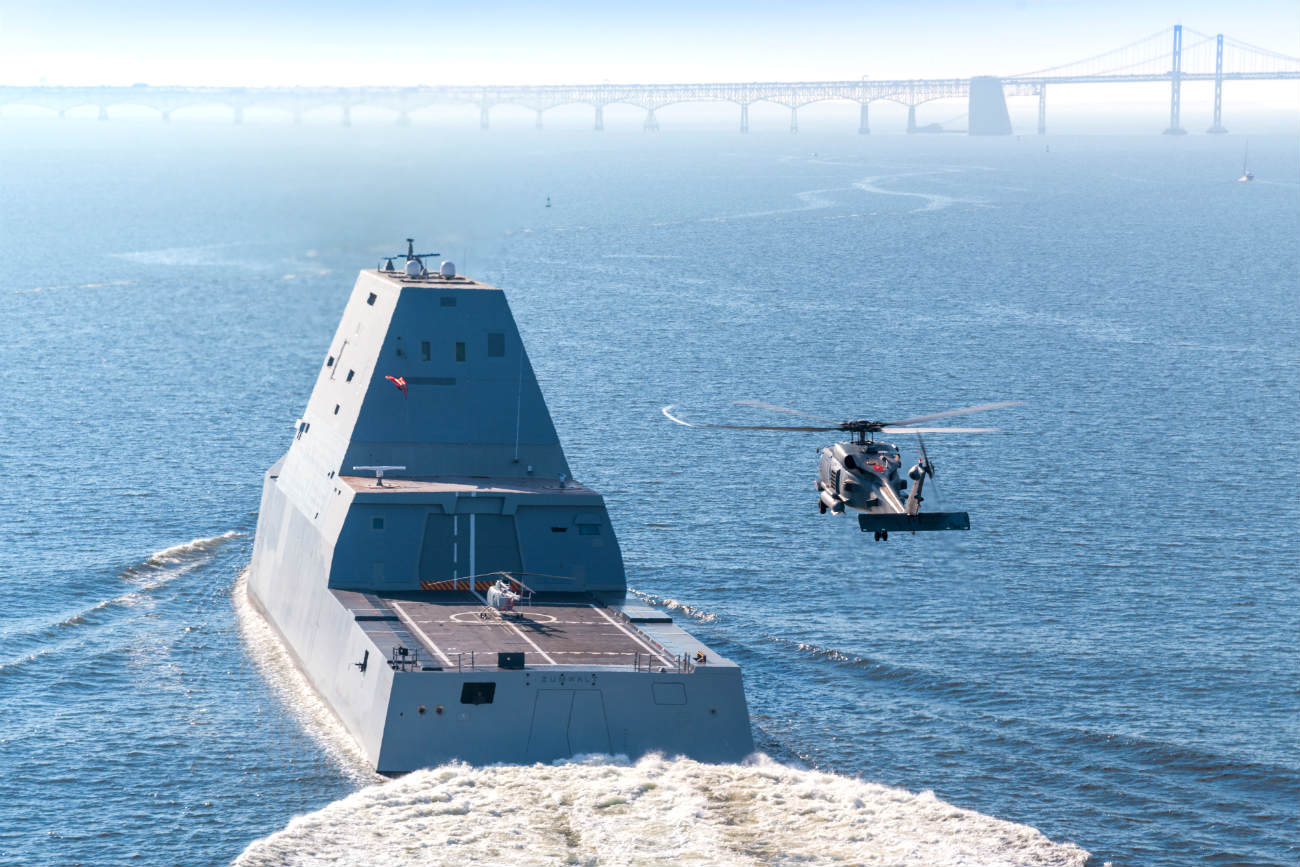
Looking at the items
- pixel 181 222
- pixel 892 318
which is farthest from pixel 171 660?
pixel 181 222

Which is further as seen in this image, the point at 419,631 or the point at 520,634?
the point at 520,634

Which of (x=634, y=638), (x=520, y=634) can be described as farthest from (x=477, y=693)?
(x=634, y=638)

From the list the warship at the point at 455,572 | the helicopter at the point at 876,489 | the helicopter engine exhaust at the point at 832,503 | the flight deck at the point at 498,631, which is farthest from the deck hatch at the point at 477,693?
the helicopter engine exhaust at the point at 832,503

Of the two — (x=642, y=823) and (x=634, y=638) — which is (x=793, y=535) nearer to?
(x=634, y=638)

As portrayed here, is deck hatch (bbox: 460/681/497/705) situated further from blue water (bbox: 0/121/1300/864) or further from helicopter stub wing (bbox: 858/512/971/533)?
helicopter stub wing (bbox: 858/512/971/533)

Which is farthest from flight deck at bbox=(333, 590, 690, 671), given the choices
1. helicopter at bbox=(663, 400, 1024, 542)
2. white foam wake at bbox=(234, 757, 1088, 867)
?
helicopter at bbox=(663, 400, 1024, 542)

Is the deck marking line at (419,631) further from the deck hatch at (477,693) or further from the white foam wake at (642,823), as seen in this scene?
the white foam wake at (642,823)
